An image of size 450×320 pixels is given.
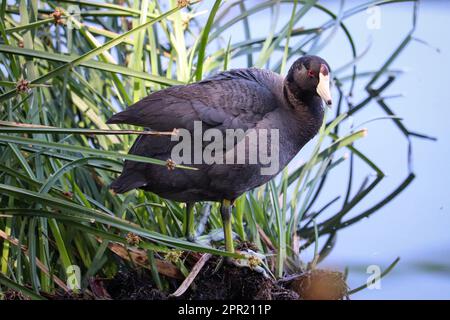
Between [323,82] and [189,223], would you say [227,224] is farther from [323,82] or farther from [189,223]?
[323,82]

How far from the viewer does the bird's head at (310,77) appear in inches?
113

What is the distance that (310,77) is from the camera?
2922 mm

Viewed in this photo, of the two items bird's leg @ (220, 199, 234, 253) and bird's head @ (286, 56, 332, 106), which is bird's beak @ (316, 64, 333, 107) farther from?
bird's leg @ (220, 199, 234, 253)

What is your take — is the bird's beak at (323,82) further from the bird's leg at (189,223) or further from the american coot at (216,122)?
the bird's leg at (189,223)

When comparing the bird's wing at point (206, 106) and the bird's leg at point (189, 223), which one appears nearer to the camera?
the bird's wing at point (206, 106)

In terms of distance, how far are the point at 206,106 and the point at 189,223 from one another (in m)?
0.44

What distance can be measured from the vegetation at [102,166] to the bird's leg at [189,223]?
80 millimetres

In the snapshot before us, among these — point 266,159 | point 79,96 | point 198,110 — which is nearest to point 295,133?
point 266,159

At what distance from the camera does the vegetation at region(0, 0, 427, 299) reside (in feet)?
8.45

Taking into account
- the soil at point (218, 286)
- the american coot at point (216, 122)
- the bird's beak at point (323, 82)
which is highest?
the bird's beak at point (323, 82)

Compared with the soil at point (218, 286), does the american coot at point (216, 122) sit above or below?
above

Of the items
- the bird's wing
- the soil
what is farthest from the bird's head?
the soil

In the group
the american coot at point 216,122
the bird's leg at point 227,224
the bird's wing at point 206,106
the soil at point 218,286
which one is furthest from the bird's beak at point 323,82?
the soil at point 218,286

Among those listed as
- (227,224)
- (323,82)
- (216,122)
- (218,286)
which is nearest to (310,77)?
(323,82)
